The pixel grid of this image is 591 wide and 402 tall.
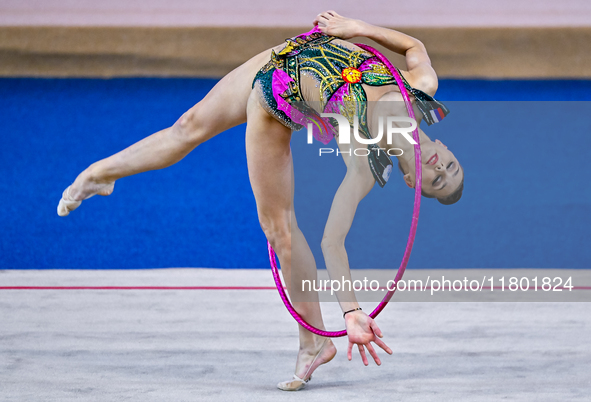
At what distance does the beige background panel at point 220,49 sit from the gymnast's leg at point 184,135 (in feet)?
5.33

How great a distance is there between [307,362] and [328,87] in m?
0.72

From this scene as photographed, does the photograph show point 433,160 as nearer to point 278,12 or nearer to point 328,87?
point 328,87

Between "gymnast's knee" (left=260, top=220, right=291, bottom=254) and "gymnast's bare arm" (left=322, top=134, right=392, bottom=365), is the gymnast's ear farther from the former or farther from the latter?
"gymnast's knee" (left=260, top=220, right=291, bottom=254)

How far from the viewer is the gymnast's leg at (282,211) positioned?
1493 mm

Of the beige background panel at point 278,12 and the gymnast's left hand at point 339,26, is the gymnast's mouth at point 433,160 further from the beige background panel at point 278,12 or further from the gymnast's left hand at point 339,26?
the beige background panel at point 278,12

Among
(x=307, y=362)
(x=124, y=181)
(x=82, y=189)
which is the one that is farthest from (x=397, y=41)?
(x=124, y=181)

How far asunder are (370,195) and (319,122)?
27 cm

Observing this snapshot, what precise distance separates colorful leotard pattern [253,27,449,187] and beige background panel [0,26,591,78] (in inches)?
72.0

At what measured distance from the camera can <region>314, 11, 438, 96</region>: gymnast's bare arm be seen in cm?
149

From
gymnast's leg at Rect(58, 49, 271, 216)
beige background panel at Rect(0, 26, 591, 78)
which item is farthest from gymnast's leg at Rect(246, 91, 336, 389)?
beige background panel at Rect(0, 26, 591, 78)

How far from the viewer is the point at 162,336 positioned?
6.91 ft

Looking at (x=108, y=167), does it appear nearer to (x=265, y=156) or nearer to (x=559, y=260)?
(x=265, y=156)

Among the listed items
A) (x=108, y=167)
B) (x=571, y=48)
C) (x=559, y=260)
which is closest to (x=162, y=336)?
(x=108, y=167)

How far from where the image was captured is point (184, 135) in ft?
5.50
